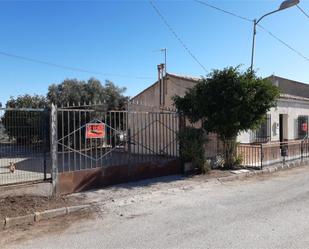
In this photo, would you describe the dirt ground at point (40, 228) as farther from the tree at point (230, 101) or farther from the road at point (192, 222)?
the tree at point (230, 101)

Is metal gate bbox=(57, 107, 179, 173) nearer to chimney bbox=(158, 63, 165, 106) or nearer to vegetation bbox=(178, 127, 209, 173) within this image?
vegetation bbox=(178, 127, 209, 173)

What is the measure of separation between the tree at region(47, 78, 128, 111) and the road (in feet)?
67.5

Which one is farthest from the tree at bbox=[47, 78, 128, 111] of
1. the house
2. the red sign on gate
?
the red sign on gate

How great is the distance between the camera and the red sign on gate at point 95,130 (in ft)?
31.8

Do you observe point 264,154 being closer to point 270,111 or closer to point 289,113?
point 270,111

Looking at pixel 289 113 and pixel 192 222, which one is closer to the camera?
pixel 192 222

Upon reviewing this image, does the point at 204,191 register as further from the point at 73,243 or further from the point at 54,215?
the point at 73,243

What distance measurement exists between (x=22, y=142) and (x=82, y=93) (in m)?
21.5

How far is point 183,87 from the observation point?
17.6m

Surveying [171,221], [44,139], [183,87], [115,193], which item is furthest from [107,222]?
[183,87]

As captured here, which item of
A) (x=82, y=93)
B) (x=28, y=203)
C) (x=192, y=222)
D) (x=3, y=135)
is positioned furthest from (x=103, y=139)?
(x=82, y=93)

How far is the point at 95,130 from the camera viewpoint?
981 cm

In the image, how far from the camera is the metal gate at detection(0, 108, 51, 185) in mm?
8086

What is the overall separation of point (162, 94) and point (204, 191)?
31.8 feet
